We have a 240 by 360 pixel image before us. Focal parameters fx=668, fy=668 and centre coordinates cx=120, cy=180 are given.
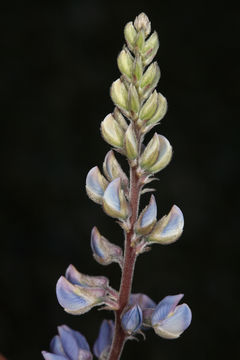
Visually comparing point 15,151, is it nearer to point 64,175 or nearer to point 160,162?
point 64,175

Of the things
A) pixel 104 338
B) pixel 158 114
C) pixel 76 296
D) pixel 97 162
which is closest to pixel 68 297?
pixel 76 296

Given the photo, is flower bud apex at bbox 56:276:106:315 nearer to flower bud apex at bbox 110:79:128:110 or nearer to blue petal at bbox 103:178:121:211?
blue petal at bbox 103:178:121:211

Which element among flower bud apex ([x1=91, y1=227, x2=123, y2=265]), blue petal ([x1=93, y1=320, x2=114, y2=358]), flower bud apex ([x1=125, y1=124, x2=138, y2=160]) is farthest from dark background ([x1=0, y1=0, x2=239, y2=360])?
flower bud apex ([x1=125, y1=124, x2=138, y2=160])

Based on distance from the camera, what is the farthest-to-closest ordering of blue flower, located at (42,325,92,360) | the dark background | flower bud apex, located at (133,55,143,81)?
the dark background
blue flower, located at (42,325,92,360)
flower bud apex, located at (133,55,143,81)

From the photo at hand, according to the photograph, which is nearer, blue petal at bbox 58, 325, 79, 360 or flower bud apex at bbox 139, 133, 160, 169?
flower bud apex at bbox 139, 133, 160, 169

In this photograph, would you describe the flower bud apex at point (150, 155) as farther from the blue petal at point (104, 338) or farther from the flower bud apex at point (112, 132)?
the blue petal at point (104, 338)

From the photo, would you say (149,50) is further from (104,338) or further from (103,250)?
(104,338)

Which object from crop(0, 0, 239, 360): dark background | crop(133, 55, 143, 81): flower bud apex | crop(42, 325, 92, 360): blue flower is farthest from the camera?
crop(0, 0, 239, 360): dark background
